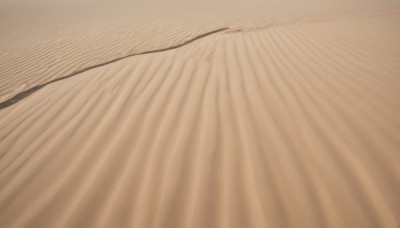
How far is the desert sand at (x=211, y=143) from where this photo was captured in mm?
1306

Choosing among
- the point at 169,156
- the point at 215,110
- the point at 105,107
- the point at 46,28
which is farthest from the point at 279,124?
the point at 46,28

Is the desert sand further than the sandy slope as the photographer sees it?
No

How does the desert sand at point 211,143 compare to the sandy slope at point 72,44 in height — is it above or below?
below

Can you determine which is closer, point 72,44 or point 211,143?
point 211,143

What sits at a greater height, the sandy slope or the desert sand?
the sandy slope

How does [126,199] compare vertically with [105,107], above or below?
below

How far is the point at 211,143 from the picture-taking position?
5.70 ft

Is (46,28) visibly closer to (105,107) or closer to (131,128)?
(105,107)

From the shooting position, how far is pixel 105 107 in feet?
7.57

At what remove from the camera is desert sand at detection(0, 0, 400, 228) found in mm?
1306

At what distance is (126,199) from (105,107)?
122cm

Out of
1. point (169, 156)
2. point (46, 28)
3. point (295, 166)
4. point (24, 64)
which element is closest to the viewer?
point (295, 166)

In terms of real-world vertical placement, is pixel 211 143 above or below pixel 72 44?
below

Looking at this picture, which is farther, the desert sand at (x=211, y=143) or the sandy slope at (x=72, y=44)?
the sandy slope at (x=72, y=44)
